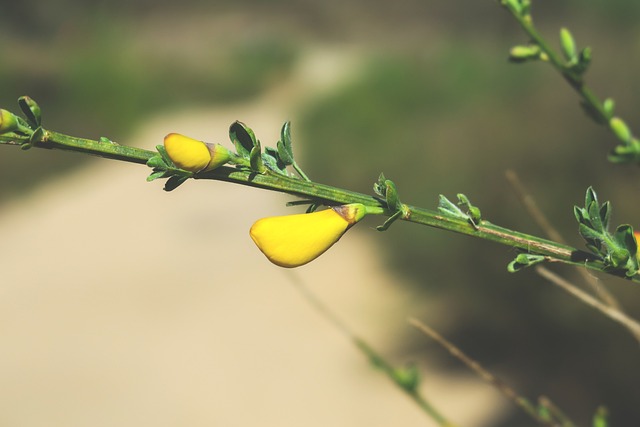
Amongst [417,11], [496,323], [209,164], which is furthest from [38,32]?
[209,164]

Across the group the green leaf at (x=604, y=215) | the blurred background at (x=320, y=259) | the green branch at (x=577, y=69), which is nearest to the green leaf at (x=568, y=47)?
the green branch at (x=577, y=69)

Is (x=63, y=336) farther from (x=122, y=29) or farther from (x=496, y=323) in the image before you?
(x=122, y=29)

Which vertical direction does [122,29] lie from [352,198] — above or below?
above

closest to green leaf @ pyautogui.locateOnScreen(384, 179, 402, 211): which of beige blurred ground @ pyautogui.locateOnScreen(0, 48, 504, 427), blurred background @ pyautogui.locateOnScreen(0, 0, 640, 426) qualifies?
blurred background @ pyautogui.locateOnScreen(0, 0, 640, 426)

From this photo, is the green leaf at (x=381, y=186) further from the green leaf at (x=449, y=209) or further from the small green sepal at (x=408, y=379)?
the small green sepal at (x=408, y=379)

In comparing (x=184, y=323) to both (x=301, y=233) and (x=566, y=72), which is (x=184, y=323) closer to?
(x=566, y=72)

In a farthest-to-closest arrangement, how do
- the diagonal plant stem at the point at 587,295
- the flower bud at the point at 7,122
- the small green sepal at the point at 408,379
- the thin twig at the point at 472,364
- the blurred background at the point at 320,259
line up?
the blurred background at the point at 320,259 → the small green sepal at the point at 408,379 → the thin twig at the point at 472,364 → the diagonal plant stem at the point at 587,295 → the flower bud at the point at 7,122

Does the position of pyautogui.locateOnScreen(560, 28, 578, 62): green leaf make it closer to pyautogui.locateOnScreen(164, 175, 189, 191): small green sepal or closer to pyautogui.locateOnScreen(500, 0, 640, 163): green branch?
pyautogui.locateOnScreen(500, 0, 640, 163): green branch
